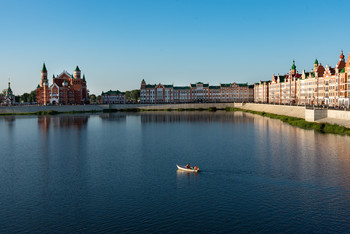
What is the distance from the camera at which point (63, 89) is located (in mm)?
168125

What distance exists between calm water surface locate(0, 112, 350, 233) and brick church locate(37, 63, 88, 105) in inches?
4577

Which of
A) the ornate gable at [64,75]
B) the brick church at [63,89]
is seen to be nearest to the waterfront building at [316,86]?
the brick church at [63,89]

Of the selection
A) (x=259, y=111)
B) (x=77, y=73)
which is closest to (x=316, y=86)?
(x=259, y=111)

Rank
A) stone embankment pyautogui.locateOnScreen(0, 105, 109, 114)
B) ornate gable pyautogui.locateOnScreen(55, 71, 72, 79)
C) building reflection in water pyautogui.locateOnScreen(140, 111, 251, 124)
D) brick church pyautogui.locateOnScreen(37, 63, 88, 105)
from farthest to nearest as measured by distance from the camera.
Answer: ornate gable pyautogui.locateOnScreen(55, 71, 72, 79)
brick church pyautogui.locateOnScreen(37, 63, 88, 105)
stone embankment pyautogui.locateOnScreen(0, 105, 109, 114)
building reflection in water pyautogui.locateOnScreen(140, 111, 251, 124)

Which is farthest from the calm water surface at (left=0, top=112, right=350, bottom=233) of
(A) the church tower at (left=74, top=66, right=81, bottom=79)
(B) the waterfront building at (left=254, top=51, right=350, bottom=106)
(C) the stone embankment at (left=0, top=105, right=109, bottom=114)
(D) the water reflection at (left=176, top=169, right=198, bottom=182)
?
(A) the church tower at (left=74, top=66, right=81, bottom=79)

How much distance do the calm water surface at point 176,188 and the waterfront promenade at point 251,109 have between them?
17.5m

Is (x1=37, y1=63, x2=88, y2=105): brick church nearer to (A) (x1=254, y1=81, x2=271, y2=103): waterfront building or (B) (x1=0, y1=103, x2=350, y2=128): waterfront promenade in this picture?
(B) (x1=0, y1=103, x2=350, y2=128): waterfront promenade

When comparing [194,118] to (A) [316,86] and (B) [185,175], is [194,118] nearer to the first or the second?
(A) [316,86]

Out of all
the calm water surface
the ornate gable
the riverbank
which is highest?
the ornate gable

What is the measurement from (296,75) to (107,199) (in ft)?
429

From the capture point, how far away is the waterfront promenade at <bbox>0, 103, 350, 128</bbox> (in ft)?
238

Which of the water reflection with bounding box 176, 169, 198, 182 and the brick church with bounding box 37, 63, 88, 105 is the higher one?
the brick church with bounding box 37, 63, 88, 105

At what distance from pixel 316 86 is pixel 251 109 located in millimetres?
39387

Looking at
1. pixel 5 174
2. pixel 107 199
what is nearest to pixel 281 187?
pixel 107 199
